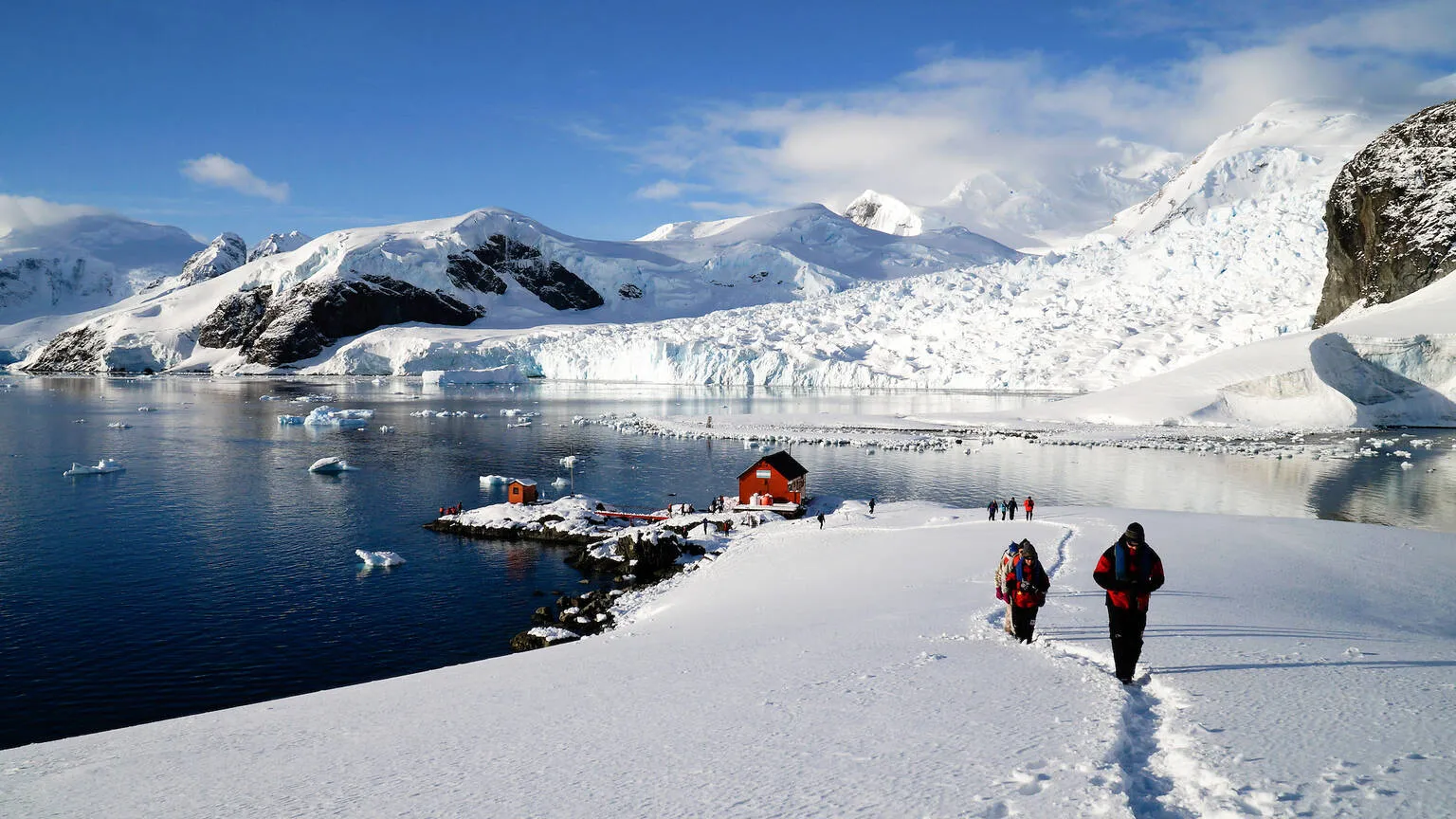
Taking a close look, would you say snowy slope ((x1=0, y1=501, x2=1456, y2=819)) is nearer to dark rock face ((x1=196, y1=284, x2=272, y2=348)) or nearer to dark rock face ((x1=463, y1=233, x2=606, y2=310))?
dark rock face ((x1=463, y1=233, x2=606, y2=310))

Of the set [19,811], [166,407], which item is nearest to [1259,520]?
[19,811]

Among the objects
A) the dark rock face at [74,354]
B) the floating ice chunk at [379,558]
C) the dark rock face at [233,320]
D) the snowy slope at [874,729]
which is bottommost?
the floating ice chunk at [379,558]

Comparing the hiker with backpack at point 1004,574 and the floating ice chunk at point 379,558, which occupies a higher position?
the hiker with backpack at point 1004,574

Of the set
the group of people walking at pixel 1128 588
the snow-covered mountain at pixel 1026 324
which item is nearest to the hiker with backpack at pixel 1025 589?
the group of people walking at pixel 1128 588

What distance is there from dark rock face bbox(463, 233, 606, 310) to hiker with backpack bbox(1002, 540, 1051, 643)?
7039 inches

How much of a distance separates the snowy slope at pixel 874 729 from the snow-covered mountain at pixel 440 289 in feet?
492

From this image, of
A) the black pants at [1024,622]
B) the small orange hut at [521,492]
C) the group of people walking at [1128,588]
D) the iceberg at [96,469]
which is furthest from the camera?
the iceberg at [96,469]

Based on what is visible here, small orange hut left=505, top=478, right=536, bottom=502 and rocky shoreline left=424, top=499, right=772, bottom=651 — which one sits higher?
small orange hut left=505, top=478, right=536, bottom=502

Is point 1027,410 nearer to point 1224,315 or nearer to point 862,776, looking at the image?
point 1224,315

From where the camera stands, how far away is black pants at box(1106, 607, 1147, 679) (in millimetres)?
7234

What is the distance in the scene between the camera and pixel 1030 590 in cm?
902

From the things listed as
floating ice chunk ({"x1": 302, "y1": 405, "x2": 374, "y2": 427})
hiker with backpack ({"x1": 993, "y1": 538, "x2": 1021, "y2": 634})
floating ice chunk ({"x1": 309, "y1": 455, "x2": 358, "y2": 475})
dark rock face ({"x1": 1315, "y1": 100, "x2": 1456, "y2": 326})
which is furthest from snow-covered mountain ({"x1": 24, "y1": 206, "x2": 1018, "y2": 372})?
hiker with backpack ({"x1": 993, "y1": 538, "x2": 1021, "y2": 634})

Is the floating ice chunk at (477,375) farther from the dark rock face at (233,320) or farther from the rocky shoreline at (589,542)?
the rocky shoreline at (589,542)

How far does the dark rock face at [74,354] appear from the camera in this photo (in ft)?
520
